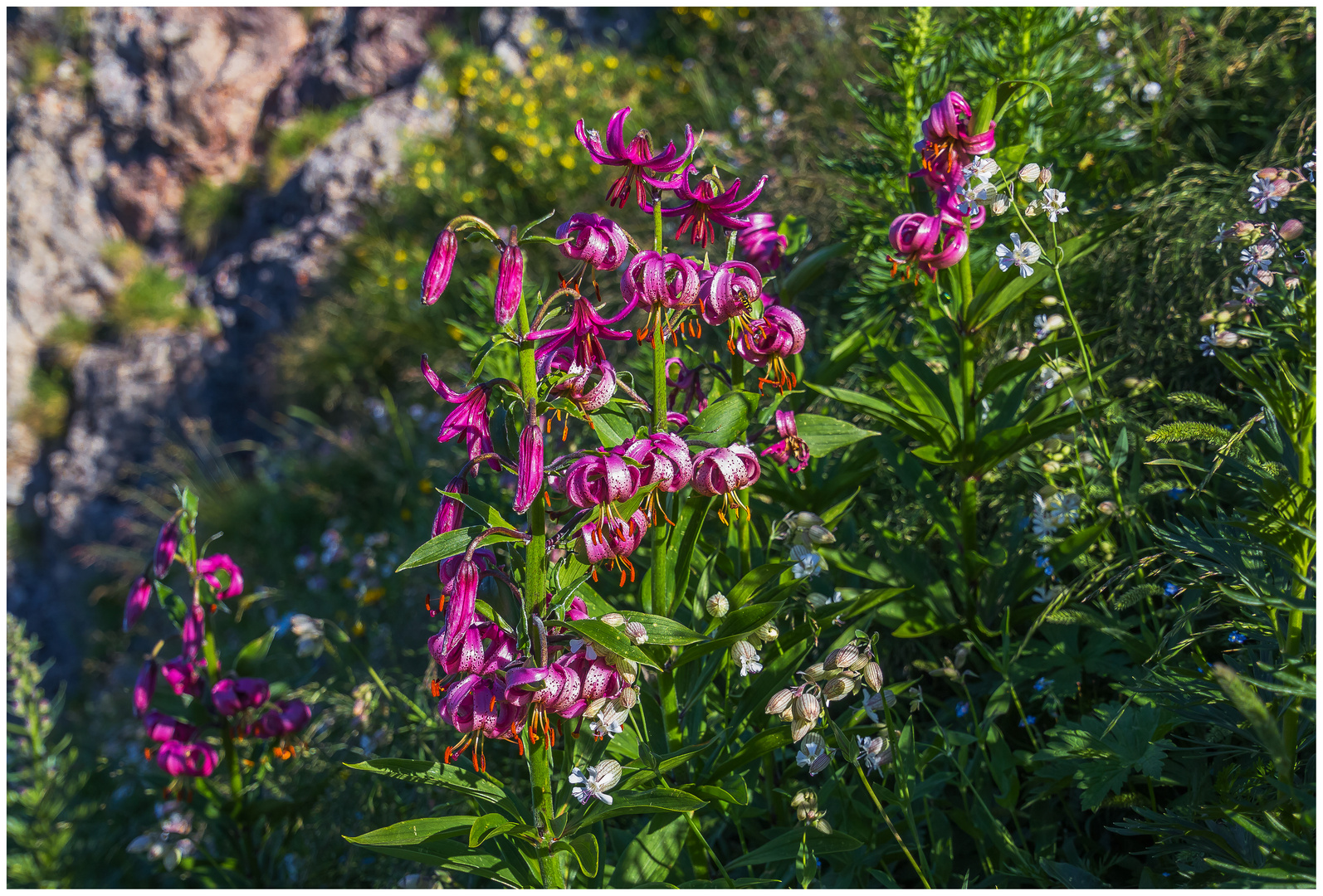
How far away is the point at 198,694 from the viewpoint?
1635mm

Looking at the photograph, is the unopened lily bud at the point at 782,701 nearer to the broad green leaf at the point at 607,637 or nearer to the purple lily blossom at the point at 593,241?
the broad green leaf at the point at 607,637

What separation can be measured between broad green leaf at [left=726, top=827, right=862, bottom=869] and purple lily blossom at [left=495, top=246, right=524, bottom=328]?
80 cm

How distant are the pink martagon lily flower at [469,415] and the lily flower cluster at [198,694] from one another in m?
0.87

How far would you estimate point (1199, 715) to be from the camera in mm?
1093

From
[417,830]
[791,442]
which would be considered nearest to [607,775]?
[417,830]

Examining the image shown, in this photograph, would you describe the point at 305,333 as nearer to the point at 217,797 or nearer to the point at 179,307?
the point at 179,307

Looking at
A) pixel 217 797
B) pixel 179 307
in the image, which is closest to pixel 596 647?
pixel 217 797

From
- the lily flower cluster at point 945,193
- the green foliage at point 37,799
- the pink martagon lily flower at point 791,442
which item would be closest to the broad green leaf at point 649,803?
the pink martagon lily flower at point 791,442

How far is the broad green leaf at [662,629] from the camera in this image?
1.01 meters

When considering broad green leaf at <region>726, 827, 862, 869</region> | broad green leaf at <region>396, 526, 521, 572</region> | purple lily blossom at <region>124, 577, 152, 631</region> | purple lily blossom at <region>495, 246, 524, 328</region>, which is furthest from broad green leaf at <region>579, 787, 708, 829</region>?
purple lily blossom at <region>124, 577, 152, 631</region>

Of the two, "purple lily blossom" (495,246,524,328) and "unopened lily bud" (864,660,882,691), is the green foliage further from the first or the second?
"unopened lily bud" (864,660,882,691)

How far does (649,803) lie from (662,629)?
0.21m

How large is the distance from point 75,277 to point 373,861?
641cm

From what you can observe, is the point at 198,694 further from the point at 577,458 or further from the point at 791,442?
the point at 791,442
